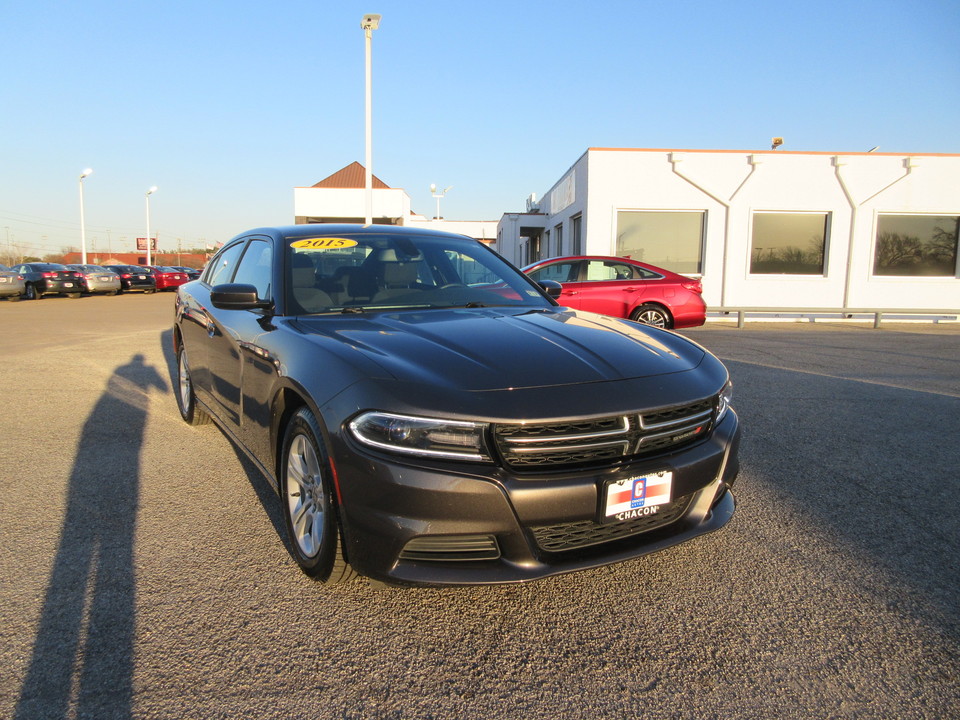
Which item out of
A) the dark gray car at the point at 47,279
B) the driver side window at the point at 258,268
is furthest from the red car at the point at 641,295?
the dark gray car at the point at 47,279

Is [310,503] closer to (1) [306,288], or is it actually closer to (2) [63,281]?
(1) [306,288]

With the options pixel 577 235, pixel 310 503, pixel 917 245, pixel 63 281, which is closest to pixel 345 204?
pixel 63 281

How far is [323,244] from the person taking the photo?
3.68m

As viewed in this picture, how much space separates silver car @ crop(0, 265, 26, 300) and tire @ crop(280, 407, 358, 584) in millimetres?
27195

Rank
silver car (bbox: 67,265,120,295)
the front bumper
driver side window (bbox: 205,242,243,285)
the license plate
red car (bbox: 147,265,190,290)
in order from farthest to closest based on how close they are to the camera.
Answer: red car (bbox: 147,265,190,290)
silver car (bbox: 67,265,120,295)
driver side window (bbox: 205,242,243,285)
the license plate
the front bumper

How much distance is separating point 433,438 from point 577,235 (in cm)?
1659

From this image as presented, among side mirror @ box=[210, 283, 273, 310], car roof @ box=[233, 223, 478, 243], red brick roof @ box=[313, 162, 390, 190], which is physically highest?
red brick roof @ box=[313, 162, 390, 190]

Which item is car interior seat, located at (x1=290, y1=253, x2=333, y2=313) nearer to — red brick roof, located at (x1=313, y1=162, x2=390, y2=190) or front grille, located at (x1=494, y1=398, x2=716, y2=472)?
front grille, located at (x1=494, y1=398, x2=716, y2=472)

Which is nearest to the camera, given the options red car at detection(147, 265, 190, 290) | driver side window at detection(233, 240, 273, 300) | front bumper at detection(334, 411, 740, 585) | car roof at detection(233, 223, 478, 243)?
front bumper at detection(334, 411, 740, 585)

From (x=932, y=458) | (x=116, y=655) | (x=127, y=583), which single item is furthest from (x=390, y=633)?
(x=932, y=458)

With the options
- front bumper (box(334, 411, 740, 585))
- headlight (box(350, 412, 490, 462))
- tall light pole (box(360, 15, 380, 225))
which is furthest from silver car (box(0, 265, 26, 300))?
headlight (box(350, 412, 490, 462))

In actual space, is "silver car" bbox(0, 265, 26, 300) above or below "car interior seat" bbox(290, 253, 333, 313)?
below

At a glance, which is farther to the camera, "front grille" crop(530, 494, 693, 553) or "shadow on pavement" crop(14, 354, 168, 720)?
"front grille" crop(530, 494, 693, 553)

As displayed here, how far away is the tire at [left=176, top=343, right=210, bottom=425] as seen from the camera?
17.0 ft
